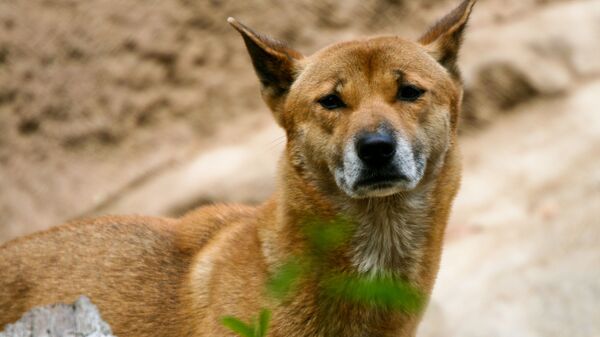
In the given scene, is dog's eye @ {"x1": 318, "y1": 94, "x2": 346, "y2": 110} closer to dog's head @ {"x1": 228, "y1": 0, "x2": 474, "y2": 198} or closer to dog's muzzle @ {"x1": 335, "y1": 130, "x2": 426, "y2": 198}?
dog's head @ {"x1": 228, "y1": 0, "x2": 474, "y2": 198}

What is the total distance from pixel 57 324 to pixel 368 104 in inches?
69.8

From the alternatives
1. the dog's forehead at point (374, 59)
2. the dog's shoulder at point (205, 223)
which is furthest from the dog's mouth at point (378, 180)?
the dog's shoulder at point (205, 223)

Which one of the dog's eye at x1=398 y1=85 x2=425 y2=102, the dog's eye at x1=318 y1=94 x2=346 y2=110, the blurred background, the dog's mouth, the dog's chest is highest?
the dog's eye at x1=318 y1=94 x2=346 y2=110

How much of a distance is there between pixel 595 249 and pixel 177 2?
4.34 m

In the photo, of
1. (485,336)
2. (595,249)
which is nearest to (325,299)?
(485,336)

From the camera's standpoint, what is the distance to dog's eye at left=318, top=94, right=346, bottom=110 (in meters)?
4.51

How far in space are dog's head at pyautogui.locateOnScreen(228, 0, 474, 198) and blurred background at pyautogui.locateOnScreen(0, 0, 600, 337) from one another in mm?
2868

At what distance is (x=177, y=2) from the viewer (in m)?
8.43

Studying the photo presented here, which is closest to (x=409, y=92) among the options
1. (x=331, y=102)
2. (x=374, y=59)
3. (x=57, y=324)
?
(x=374, y=59)

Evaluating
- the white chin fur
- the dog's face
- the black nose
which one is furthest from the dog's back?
the black nose

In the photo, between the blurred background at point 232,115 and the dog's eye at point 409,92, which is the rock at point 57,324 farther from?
the blurred background at point 232,115

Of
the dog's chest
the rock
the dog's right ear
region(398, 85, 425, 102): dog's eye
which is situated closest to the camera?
the rock

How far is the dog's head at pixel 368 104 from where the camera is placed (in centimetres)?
420

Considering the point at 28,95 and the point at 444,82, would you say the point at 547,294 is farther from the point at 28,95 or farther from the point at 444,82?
the point at 28,95
